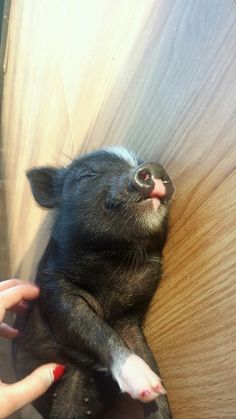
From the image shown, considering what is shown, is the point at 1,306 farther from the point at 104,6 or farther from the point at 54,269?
the point at 104,6

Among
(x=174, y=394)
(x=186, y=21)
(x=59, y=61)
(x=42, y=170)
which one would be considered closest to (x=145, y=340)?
(x=174, y=394)

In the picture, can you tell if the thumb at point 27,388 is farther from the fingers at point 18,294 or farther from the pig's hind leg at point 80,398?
the fingers at point 18,294

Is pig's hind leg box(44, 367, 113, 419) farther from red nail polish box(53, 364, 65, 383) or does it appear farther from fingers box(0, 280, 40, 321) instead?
fingers box(0, 280, 40, 321)

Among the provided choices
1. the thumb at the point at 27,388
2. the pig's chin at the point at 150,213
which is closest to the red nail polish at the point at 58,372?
the thumb at the point at 27,388

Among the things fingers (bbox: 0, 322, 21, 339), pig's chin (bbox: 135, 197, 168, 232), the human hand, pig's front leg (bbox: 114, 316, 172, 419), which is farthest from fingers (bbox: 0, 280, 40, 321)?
pig's chin (bbox: 135, 197, 168, 232)

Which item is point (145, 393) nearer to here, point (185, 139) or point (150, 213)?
point (150, 213)

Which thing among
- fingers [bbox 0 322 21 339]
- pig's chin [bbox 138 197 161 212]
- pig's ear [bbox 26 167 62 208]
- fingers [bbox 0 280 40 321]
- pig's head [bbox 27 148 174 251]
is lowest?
fingers [bbox 0 322 21 339]
